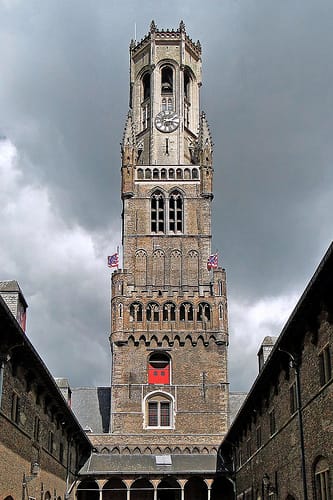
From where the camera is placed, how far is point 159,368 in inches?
2157

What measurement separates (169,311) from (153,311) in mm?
1275

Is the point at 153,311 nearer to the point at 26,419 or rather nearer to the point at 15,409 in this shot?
the point at 26,419

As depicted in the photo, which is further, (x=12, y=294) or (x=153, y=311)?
(x=153, y=311)

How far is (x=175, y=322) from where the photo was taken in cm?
5534

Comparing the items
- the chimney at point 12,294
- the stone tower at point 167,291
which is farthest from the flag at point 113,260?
the chimney at point 12,294

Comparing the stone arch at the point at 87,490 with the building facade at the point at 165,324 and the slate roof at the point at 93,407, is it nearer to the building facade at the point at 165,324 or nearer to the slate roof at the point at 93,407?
the building facade at the point at 165,324

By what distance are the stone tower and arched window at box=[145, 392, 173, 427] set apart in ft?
0.25

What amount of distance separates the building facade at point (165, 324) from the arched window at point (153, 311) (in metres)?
0.09

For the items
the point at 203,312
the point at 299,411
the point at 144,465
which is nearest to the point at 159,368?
the point at 203,312

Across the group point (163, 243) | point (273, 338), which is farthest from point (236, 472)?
point (163, 243)

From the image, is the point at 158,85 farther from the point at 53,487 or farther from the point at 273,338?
the point at 53,487

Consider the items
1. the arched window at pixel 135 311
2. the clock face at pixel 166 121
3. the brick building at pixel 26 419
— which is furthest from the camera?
the clock face at pixel 166 121

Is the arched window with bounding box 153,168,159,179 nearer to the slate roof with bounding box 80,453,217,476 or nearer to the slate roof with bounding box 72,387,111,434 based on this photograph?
the slate roof with bounding box 72,387,111,434

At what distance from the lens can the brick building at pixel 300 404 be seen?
60.4 feet
